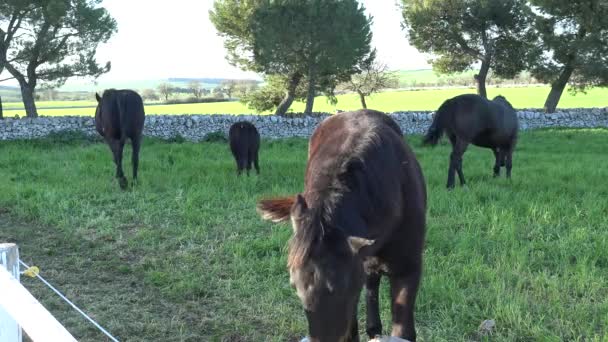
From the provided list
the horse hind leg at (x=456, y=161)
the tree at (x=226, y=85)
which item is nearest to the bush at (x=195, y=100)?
the tree at (x=226, y=85)

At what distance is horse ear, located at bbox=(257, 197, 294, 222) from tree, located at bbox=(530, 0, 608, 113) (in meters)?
22.6

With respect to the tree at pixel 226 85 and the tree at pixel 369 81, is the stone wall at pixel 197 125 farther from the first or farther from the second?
the tree at pixel 226 85

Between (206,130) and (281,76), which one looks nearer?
(206,130)

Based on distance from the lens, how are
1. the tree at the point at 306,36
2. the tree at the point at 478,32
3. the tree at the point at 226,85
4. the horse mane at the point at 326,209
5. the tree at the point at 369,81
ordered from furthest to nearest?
the tree at the point at 226,85
the tree at the point at 369,81
the tree at the point at 478,32
the tree at the point at 306,36
the horse mane at the point at 326,209

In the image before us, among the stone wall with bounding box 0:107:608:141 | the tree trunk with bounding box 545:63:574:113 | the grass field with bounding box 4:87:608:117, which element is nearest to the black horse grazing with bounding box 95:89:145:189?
the stone wall with bounding box 0:107:608:141

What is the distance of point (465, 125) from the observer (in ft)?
29.4

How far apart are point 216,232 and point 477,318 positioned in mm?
3102

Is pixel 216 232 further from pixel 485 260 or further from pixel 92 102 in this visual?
pixel 92 102

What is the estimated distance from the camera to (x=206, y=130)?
16500mm

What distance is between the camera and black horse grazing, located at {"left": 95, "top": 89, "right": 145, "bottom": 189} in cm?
899

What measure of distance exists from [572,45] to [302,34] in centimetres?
1109

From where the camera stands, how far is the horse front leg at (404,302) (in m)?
2.95

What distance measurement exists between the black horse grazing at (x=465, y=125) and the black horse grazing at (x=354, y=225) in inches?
216

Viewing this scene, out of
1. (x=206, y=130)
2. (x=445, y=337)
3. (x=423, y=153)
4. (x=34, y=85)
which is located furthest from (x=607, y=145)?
(x=34, y=85)
